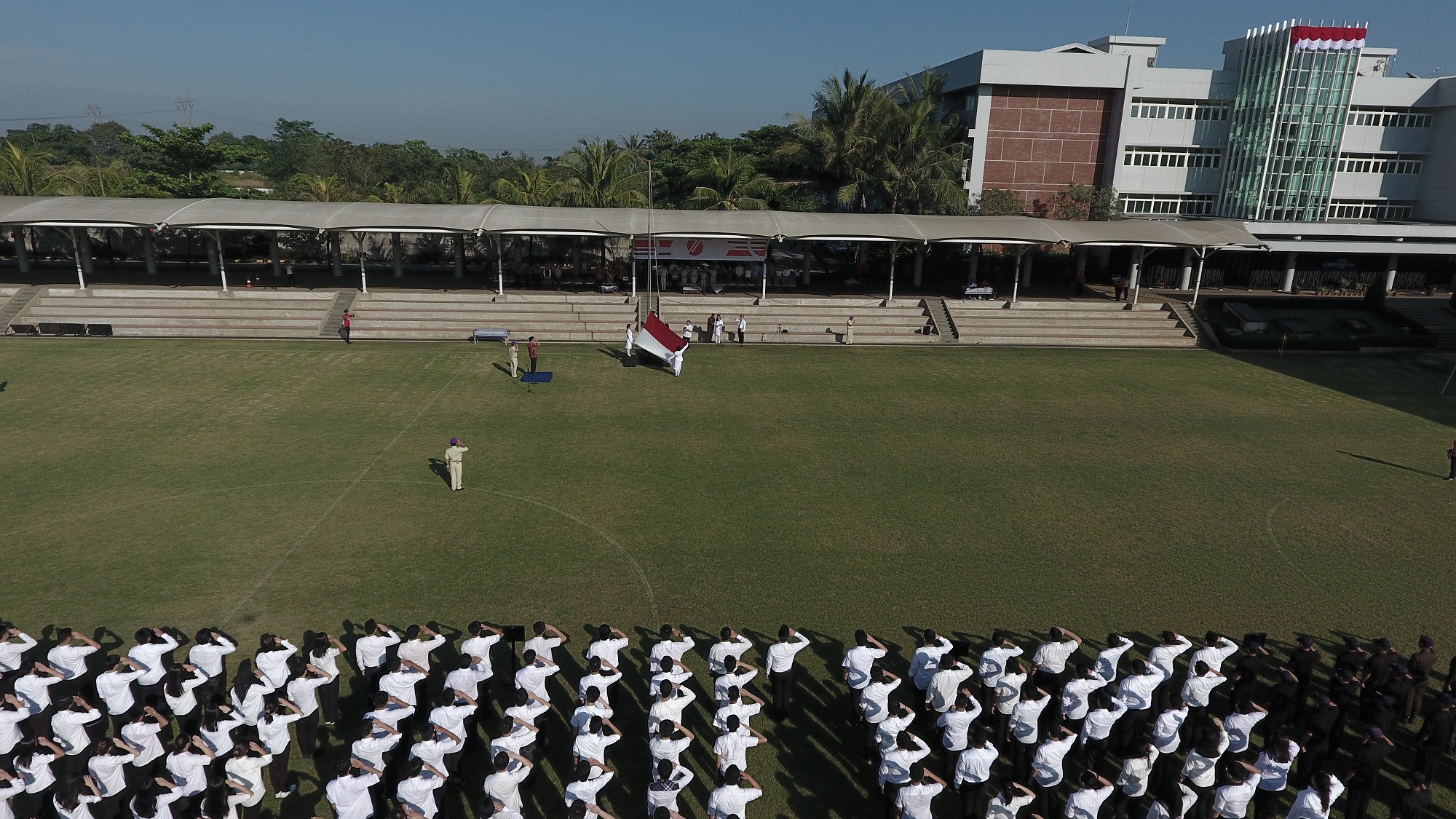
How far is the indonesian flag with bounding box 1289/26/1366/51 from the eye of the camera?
39719 millimetres

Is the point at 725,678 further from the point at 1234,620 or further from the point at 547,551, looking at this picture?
the point at 1234,620

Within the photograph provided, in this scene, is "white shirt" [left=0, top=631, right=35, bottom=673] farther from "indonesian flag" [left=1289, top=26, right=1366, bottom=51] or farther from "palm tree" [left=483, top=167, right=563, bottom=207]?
"indonesian flag" [left=1289, top=26, right=1366, bottom=51]

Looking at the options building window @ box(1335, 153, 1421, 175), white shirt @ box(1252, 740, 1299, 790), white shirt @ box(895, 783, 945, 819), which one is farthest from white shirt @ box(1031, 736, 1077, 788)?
building window @ box(1335, 153, 1421, 175)

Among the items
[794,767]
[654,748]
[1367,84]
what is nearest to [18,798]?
[654,748]

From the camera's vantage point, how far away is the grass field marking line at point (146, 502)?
12.3 metres

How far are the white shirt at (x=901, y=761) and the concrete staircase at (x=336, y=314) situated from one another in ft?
80.8

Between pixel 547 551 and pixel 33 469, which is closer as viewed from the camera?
pixel 547 551

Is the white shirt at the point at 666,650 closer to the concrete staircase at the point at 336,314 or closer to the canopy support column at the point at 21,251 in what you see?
the concrete staircase at the point at 336,314

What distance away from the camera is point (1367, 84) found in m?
41.9

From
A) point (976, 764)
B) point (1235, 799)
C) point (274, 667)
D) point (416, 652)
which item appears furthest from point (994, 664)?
Answer: point (274, 667)

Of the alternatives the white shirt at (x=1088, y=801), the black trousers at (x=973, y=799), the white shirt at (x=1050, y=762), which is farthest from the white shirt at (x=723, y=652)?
the white shirt at (x=1088, y=801)

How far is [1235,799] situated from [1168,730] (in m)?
0.90

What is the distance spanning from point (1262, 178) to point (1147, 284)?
10.6 m

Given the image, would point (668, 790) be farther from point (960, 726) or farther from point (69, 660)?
point (69, 660)
